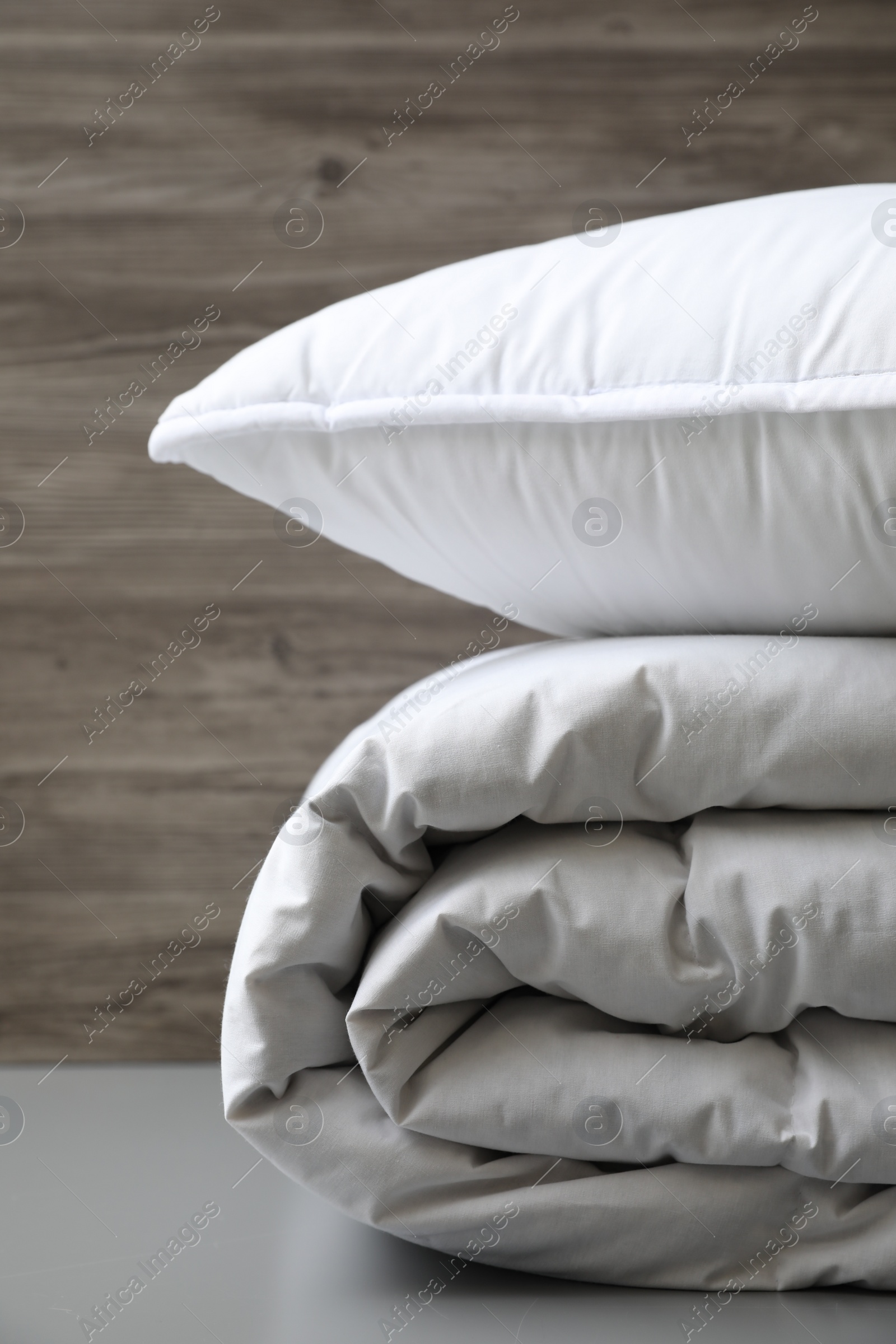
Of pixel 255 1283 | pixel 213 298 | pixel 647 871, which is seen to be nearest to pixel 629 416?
pixel 647 871

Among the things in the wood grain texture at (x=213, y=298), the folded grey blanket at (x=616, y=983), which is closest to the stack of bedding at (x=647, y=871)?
the folded grey blanket at (x=616, y=983)

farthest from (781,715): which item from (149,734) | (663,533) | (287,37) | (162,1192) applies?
(287,37)

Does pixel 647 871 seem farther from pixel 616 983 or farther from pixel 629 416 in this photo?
pixel 629 416

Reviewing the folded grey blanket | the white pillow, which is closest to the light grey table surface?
the folded grey blanket

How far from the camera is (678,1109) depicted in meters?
0.46

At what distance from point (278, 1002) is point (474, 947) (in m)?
0.09

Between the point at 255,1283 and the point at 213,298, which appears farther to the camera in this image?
the point at 213,298

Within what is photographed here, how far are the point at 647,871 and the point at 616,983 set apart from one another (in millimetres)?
50

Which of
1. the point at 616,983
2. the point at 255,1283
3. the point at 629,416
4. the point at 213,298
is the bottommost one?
the point at 255,1283

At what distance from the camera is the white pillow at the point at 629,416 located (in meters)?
0.45

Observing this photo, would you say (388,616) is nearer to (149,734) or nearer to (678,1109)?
(149,734)

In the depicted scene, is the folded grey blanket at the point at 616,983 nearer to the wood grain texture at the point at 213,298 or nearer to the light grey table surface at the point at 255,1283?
the light grey table surface at the point at 255,1283

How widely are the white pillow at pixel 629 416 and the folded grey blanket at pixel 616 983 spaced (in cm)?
6

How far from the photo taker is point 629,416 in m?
0.46
